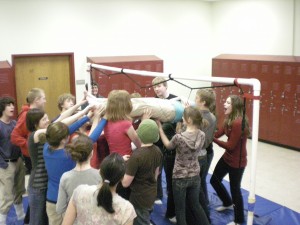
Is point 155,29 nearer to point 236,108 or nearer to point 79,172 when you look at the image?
point 236,108

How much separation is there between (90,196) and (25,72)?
529 cm

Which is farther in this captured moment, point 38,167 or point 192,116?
point 192,116

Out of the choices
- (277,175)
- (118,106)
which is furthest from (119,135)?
(277,175)

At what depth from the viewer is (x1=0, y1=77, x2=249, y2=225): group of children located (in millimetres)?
1875

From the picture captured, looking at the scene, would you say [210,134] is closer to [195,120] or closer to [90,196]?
[195,120]

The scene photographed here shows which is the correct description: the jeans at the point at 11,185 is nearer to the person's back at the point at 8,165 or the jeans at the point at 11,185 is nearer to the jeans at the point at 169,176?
the person's back at the point at 8,165

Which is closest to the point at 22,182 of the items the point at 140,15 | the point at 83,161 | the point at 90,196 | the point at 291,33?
the point at 83,161

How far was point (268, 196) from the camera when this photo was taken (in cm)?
452

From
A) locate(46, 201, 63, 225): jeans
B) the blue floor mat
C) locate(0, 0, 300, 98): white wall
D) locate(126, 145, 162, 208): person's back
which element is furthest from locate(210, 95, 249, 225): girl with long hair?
locate(0, 0, 300, 98): white wall

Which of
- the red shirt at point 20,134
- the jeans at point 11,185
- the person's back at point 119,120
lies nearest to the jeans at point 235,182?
the person's back at point 119,120

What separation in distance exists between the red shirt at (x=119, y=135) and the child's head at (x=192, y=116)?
50 cm

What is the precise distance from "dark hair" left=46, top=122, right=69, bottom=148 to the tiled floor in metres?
3.21

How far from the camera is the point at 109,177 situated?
182cm

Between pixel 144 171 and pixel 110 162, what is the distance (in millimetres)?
789
